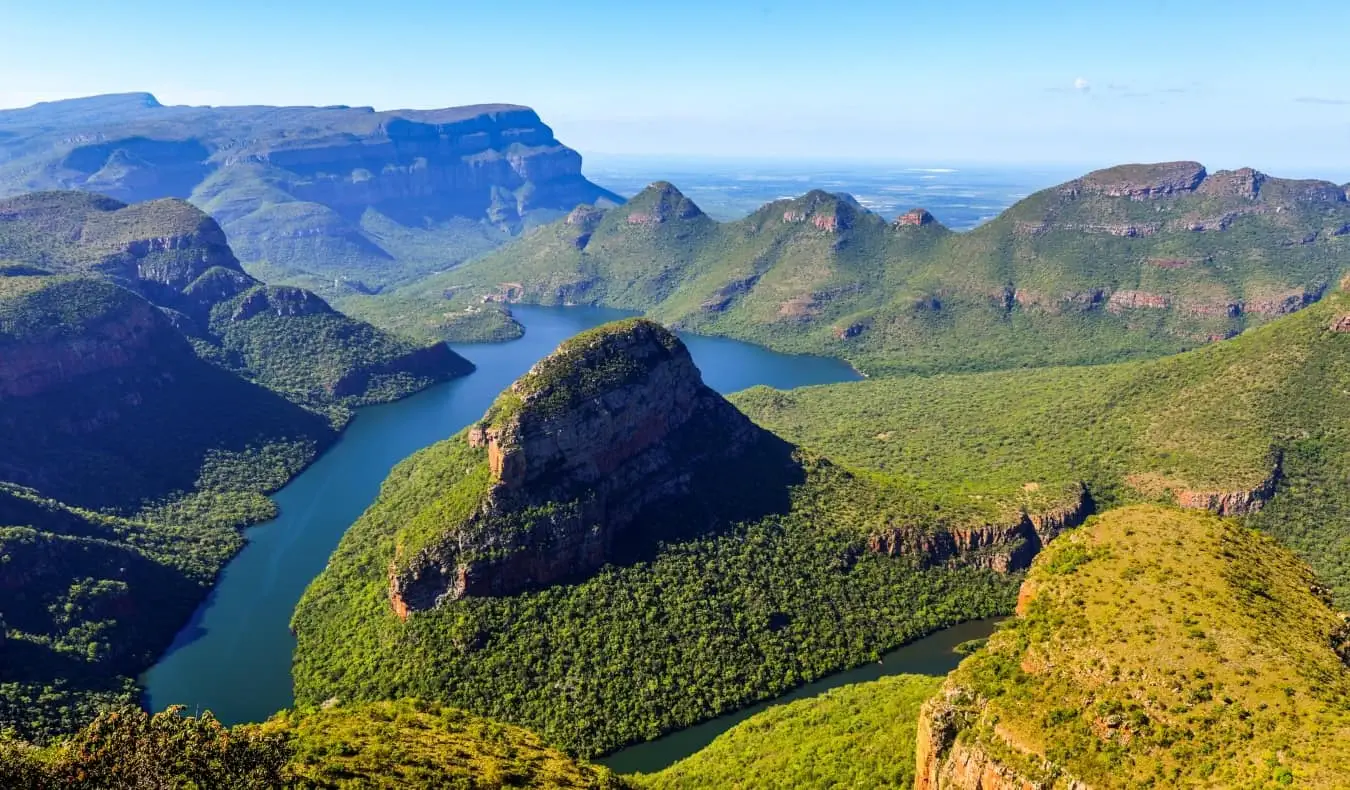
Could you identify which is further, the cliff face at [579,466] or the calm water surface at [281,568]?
the cliff face at [579,466]

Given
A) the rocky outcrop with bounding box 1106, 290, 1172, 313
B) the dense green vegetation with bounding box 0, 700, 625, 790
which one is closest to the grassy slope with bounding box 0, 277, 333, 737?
→ the dense green vegetation with bounding box 0, 700, 625, 790

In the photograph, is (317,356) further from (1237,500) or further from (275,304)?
(1237,500)

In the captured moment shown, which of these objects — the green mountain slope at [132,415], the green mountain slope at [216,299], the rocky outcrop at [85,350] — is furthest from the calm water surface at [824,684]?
the green mountain slope at [216,299]

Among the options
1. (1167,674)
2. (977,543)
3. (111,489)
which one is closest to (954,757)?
(1167,674)

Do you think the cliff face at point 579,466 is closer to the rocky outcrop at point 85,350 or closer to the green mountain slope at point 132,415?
the green mountain slope at point 132,415

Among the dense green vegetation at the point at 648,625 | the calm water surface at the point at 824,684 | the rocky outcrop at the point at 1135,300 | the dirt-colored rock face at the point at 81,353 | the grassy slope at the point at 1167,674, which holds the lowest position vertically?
the calm water surface at the point at 824,684
